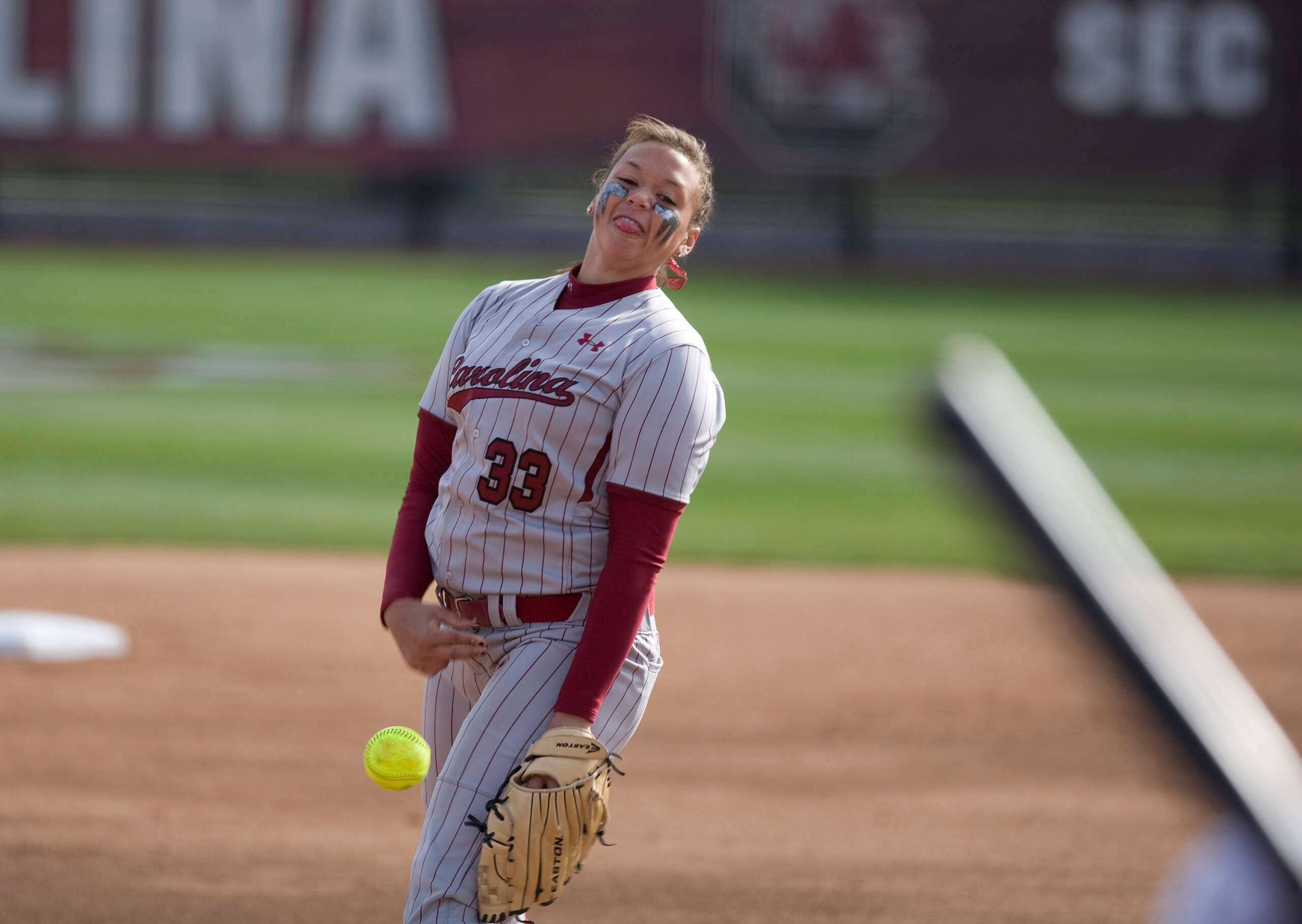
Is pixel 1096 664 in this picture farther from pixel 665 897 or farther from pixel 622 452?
pixel 665 897

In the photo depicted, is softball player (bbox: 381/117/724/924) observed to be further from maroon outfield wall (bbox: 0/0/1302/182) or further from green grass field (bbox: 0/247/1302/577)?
maroon outfield wall (bbox: 0/0/1302/182)

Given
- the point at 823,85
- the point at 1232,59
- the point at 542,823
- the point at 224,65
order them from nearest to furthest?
the point at 542,823
the point at 224,65
the point at 823,85
the point at 1232,59

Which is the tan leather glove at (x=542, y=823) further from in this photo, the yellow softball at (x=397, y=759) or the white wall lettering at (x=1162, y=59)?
the white wall lettering at (x=1162, y=59)

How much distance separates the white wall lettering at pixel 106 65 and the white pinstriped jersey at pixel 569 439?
2052cm

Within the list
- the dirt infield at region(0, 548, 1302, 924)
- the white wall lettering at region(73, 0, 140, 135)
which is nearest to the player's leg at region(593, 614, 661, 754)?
the dirt infield at region(0, 548, 1302, 924)

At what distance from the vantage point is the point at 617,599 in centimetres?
227

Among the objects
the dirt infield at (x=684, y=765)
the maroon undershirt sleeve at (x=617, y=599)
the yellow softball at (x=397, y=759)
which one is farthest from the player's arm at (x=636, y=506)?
the dirt infield at (x=684, y=765)

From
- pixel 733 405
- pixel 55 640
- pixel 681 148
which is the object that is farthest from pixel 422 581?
pixel 733 405

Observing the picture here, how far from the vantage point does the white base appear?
5.48 metres

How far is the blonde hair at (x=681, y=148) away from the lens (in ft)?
8.38

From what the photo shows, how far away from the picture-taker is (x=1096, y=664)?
985mm

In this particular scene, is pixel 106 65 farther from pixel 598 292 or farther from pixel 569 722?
pixel 569 722

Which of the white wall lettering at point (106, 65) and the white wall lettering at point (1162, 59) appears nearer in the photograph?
the white wall lettering at point (106, 65)

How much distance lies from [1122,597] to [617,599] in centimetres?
146
